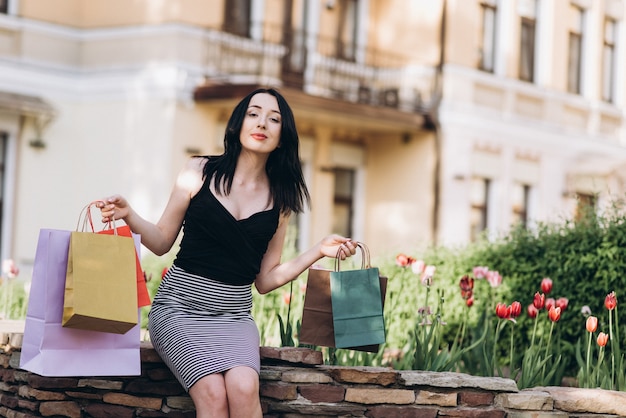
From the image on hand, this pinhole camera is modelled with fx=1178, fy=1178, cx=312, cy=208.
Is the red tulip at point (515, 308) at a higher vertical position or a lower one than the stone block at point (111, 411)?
higher

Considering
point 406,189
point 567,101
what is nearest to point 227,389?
point 406,189

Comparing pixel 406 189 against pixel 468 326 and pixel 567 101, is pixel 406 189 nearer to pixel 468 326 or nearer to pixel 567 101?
pixel 567 101

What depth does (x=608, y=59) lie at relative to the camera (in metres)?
23.5

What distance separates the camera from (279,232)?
4.65 meters

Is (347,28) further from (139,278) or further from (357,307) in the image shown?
(139,278)

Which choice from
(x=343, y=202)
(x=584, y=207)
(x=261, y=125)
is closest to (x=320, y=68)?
(x=343, y=202)

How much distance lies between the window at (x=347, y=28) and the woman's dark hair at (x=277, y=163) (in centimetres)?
1424

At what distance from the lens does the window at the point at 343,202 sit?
754 inches

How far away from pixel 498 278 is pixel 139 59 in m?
10.6

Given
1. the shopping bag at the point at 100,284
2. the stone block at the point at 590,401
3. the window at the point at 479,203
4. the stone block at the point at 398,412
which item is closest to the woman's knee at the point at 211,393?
the shopping bag at the point at 100,284

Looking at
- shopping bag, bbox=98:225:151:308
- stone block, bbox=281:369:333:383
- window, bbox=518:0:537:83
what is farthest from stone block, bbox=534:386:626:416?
window, bbox=518:0:537:83

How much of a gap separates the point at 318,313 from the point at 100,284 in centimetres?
89

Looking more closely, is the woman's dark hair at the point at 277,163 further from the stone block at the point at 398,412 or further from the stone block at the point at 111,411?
the stone block at the point at 111,411

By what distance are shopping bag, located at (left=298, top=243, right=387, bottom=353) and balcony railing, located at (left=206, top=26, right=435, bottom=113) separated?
11.4 meters
